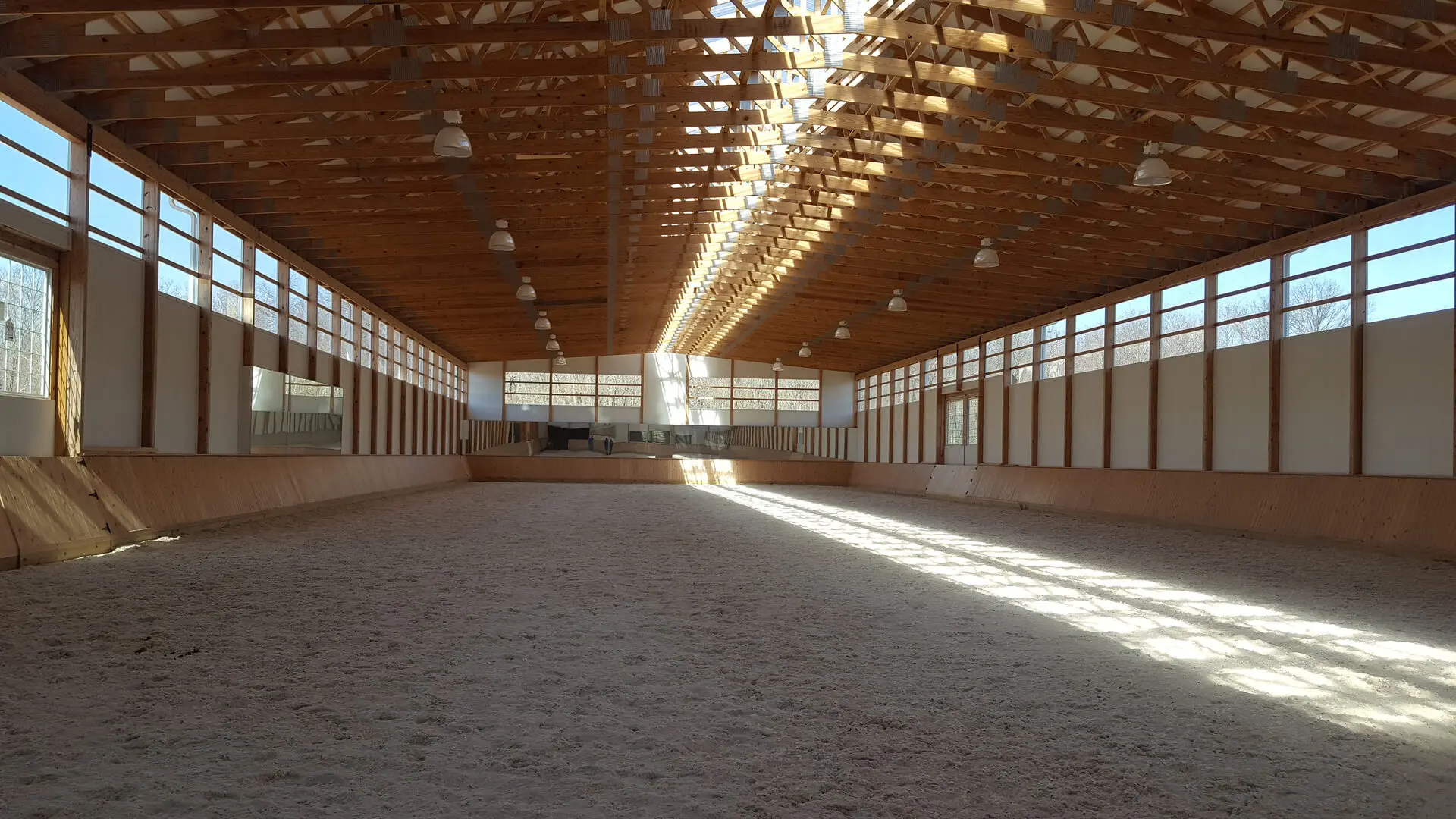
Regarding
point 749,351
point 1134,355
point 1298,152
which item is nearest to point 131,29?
point 1298,152

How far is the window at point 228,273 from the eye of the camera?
57.3 feet

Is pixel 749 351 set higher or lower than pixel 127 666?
higher

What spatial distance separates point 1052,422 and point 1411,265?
12.0 m

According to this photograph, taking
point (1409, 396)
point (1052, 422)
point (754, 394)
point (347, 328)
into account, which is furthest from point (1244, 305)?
point (754, 394)

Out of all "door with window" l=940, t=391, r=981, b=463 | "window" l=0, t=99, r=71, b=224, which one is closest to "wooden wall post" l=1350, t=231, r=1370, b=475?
"door with window" l=940, t=391, r=981, b=463

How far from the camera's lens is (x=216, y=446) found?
1739cm

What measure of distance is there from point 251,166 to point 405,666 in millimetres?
13880

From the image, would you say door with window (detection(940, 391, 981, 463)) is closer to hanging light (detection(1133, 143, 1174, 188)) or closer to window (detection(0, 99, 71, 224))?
hanging light (detection(1133, 143, 1174, 188))

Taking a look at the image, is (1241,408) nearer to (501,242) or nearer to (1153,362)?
(1153,362)

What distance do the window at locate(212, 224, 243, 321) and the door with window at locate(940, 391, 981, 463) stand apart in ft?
73.2

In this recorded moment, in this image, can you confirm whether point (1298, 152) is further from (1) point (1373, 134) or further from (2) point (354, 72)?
(2) point (354, 72)

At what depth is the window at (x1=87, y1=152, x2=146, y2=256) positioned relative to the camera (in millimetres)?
13164

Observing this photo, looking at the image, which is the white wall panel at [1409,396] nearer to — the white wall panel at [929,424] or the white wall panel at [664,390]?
the white wall panel at [929,424]

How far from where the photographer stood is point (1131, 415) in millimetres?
23359
